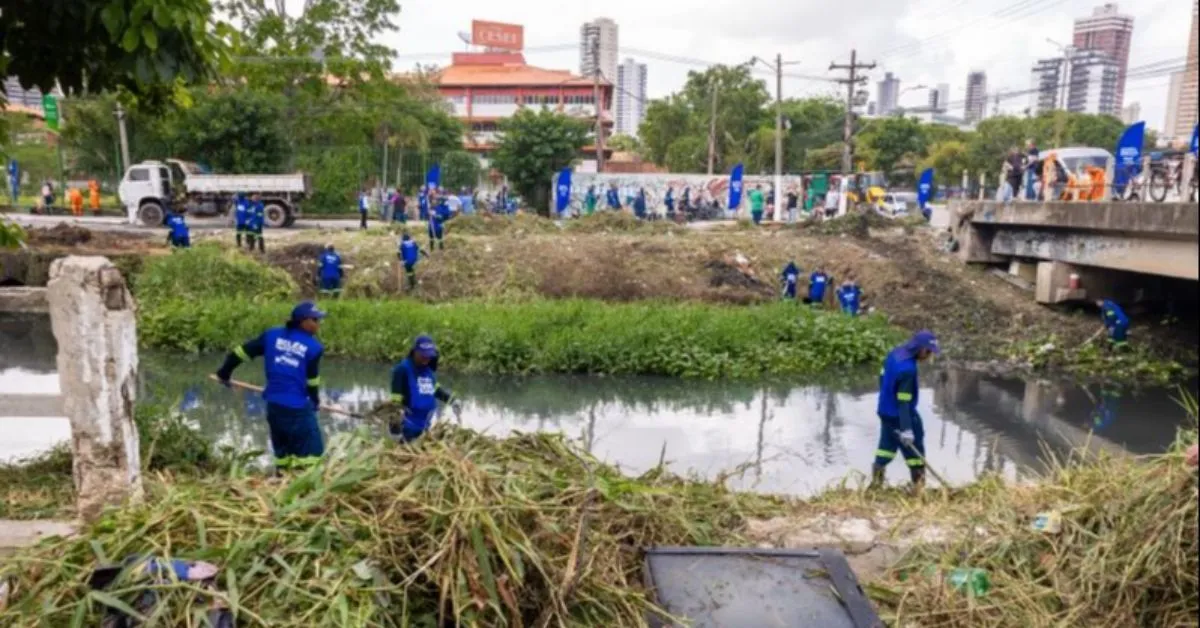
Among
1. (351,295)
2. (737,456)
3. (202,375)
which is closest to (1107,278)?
(737,456)

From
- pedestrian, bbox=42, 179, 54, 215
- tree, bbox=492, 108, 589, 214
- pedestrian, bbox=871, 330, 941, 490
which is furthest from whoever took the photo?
tree, bbox=492, 108, 589, 214

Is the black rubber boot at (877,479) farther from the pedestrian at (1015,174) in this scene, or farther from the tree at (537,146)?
the tree at (537,146)

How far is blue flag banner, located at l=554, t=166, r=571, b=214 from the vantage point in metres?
28.4

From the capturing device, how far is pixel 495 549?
300 cm

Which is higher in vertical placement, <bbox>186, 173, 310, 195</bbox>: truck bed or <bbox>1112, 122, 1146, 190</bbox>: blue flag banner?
<bbox>1112, 122, 1146, 190</bbox>: blue flag banner

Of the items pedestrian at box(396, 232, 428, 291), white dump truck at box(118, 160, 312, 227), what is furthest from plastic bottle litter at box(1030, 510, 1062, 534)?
white dump truck at box(118, 160, 312, 227)

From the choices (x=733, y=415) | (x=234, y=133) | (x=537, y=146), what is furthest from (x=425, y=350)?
(x=537, y=146)

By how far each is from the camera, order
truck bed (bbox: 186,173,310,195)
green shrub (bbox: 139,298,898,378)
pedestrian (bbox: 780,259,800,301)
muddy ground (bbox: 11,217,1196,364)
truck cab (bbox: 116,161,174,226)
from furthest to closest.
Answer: truck bed (bbox: 186,173,310,195) < truck cab (bbox: 116,161,174,226) < pedestrian (bbox: 780,259,800,301) < muddy ground (bbox: 11,217,1196,364) < green shrub (bbox: 139,298,898,378)

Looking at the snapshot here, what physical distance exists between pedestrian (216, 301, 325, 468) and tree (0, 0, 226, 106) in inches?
75.2

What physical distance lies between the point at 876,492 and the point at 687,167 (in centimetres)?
3976

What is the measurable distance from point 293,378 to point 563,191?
76.8 feet

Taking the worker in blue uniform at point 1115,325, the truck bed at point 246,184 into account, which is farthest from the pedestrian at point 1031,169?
the truck bed at point 246,184

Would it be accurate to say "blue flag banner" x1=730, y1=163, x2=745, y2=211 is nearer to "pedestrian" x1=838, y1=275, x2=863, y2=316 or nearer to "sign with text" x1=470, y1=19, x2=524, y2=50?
"pedestrian" x1=838, y1=275, x2=863, y2=316

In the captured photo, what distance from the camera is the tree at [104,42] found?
4152mm
